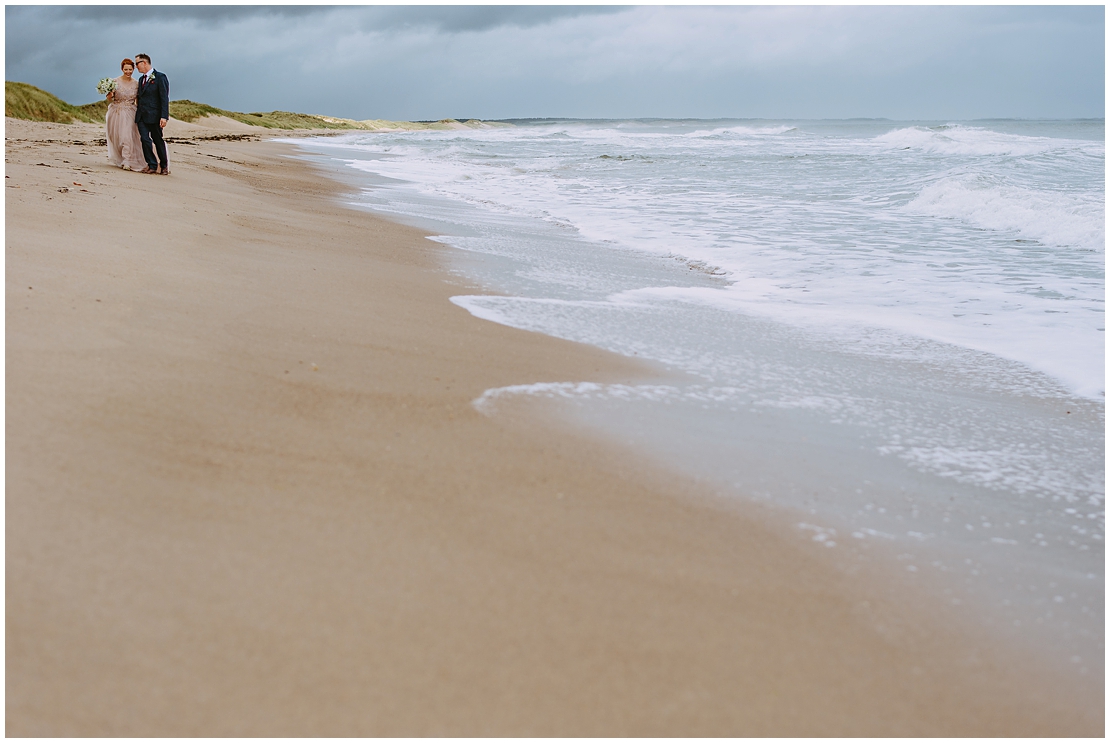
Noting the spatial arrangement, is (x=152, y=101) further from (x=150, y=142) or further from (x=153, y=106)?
(x=150, y=142)

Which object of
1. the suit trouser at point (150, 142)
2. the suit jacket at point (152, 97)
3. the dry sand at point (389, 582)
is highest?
the suit jacket at point (152, 97)

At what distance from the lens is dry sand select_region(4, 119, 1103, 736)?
1.41m

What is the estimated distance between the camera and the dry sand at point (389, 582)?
1.41m

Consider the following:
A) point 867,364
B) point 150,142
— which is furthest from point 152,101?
point 867,364

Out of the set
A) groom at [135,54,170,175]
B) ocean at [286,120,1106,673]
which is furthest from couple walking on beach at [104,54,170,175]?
ocean at [286,120,1106,673]

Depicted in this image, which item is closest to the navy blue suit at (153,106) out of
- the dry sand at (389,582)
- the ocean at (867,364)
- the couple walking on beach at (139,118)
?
the couple walking on beach at (139,118)

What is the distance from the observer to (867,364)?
12.8 ft

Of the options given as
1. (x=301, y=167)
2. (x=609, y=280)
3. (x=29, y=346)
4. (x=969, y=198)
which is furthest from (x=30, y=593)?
(x=301, y=167)

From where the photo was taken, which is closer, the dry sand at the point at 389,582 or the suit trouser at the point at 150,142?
the dry sand at the point at 389,582

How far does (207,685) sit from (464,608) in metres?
0.50

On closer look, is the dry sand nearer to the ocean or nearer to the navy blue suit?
the ocean

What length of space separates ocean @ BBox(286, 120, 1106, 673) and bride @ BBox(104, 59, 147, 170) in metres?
3.02

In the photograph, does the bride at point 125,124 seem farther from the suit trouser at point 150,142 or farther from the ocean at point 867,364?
the ocean at point 867,364

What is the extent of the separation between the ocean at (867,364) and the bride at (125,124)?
302 cm
